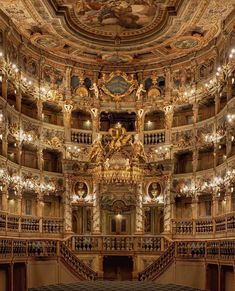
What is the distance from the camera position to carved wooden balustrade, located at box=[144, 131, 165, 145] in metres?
31.5

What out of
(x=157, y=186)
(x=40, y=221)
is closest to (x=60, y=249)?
(x=40, y=221)

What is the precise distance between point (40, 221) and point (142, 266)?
20.9ft

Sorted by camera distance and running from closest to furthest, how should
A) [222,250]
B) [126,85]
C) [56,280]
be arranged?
[222,250], [56,280], [126,85]

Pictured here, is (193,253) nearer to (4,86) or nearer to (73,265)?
(73,265)

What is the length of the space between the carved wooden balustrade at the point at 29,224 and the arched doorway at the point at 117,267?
3.35 meters

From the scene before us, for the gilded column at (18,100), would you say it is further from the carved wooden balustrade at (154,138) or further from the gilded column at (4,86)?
the carved wooden balustrade at (154,138)

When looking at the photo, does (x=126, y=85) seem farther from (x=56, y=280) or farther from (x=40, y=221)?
(x=56, y=280)

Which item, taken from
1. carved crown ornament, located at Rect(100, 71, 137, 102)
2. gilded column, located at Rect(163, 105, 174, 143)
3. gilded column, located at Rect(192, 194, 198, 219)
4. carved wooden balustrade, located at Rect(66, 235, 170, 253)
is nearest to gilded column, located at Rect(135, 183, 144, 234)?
carved wooden balustrade, located at Rect(66, 235, 170, 253)

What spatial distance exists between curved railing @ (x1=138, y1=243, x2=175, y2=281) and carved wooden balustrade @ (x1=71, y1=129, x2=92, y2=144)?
9.96 meters

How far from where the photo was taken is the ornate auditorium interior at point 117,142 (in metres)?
24.2

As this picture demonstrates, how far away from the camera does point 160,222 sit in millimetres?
31828

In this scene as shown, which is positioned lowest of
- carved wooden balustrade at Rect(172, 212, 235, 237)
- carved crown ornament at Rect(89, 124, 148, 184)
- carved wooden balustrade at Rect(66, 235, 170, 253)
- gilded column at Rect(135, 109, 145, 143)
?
carved wooden balustrade at Rect(66, 235, 170, 253)

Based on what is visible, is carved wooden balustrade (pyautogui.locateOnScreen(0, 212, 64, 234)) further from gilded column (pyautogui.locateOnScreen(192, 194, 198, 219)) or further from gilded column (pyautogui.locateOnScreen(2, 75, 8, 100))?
gilded column (pyautogui.locateOnScreen(192, 194, 198, 219))

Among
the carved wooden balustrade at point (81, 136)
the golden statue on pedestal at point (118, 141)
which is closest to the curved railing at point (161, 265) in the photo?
the golden statue on pedestal at point (118, 141)
